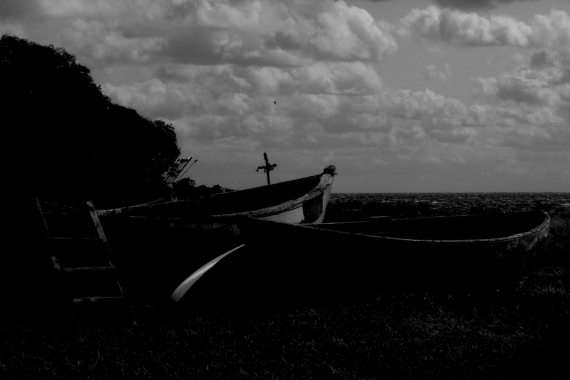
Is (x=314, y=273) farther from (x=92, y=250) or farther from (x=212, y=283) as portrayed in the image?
(x=92, y=250)

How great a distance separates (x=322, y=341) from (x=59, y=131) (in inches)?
896

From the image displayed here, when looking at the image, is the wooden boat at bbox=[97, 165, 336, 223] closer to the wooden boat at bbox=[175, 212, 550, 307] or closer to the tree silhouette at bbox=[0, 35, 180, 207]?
the wooden boat at bbox=[175, 212, 550, 307]

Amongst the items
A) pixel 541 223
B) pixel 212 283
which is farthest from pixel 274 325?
pixel 541 223

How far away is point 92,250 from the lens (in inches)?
402

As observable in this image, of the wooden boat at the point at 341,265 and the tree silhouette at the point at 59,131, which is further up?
the tree silhouette at the point at 59,131

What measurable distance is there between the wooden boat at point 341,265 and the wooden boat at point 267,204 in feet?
6.40

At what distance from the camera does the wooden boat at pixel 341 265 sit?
28.2 ft

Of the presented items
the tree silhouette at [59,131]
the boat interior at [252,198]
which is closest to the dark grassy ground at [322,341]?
the boat interior at [252,198]

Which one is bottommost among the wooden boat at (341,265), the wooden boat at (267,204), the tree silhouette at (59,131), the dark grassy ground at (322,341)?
the dark grassy ground at (322,341)

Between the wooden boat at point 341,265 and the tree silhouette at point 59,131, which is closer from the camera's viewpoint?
the wooden boat at point 341,265

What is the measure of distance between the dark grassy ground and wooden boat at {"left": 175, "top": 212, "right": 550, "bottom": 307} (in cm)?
40

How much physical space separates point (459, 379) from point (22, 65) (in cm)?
2511

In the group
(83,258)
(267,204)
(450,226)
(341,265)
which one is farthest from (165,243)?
(267,204)

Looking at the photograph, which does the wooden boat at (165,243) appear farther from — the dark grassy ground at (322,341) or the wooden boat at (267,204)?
the dark grassy ground at (322,341)
